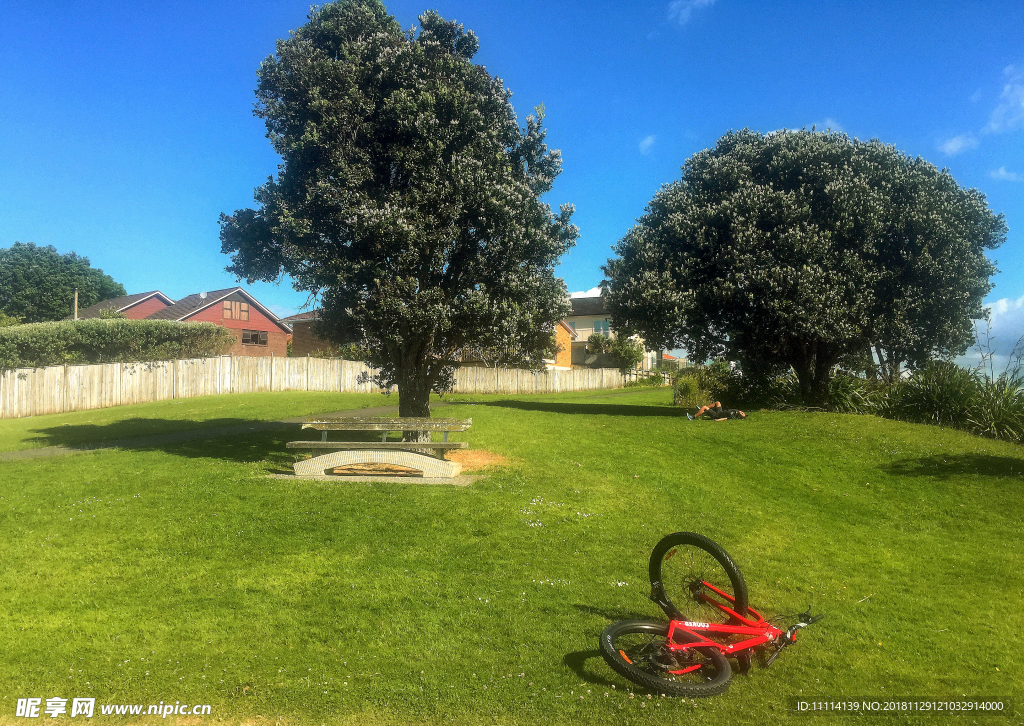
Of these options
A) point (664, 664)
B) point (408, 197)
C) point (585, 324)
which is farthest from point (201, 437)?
point (585, 324)

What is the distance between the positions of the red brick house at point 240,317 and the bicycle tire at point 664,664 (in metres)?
54.9

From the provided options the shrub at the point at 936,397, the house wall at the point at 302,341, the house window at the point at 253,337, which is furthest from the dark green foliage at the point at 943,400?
the house window at the point at 253,337

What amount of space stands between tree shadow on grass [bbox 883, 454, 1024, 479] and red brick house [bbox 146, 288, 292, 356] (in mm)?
51793

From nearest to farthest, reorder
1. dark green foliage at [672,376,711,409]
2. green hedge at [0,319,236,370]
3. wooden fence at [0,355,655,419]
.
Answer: dark green foliage at [672,376,711,409] < wooden fence at [0,355,655,419] < green hedge at [0,319,236,370]

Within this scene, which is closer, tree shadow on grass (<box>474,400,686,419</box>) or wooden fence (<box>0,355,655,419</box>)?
tree shadow on grass (<box>474,400,686,419</box>)

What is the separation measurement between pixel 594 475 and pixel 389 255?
6156 mm

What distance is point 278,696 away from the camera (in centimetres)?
489

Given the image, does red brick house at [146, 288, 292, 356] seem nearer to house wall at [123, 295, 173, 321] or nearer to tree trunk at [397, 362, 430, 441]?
house wall at [123, 295, 173, 321]

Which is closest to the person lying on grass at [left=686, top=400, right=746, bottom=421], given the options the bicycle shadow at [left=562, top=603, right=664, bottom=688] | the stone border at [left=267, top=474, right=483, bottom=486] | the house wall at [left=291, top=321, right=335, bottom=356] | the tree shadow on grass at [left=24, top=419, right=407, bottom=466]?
the tree shadow on grass at [left=24, top=419, right=407, bottom=466]

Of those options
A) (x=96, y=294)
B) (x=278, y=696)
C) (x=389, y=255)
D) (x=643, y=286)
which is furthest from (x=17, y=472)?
(x=96, y=294)

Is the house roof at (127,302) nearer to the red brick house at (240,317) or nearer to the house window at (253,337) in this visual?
the red brick house at (240,317)

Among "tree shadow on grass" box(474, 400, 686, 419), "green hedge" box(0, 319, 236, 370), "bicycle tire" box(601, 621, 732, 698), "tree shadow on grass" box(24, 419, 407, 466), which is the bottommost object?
"bicycle tire" box(601, 621, 732, 698)

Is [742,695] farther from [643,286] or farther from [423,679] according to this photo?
[643,286]

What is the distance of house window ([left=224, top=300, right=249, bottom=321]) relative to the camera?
186 ft
